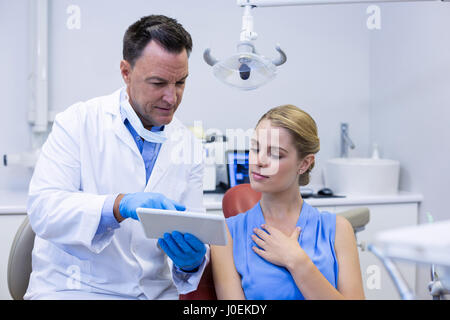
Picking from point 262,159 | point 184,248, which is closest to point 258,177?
point 262,159

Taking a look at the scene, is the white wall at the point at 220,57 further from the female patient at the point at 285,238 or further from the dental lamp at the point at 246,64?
the female patient at the point at 285,238

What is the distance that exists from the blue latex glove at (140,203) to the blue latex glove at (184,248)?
0.24 feet

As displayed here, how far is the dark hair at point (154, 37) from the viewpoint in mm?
1222

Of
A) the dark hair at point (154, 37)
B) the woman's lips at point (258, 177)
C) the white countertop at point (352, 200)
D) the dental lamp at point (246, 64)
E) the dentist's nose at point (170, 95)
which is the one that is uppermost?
the dark hair at point (154, 37)

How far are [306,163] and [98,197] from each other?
0.58m

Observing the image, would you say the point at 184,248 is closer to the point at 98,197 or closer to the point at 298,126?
the point at 98,197

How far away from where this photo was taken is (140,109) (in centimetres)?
130

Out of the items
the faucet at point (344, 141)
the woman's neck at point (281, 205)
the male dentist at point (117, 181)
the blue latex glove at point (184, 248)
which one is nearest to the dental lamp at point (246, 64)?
the male dentist at point (117, 181)

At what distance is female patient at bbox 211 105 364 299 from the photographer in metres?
1.08

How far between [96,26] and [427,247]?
2148mm

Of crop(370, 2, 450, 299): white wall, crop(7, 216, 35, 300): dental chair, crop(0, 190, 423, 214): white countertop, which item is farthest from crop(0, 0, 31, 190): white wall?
crop(370, 2, 450, 299): white wall

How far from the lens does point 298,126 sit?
1.20 metres

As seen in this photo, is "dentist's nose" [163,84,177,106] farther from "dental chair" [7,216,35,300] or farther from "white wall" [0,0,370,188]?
"white wall" [0,0,370,188]

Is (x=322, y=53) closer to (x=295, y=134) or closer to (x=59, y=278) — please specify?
(x=295, y=134)
